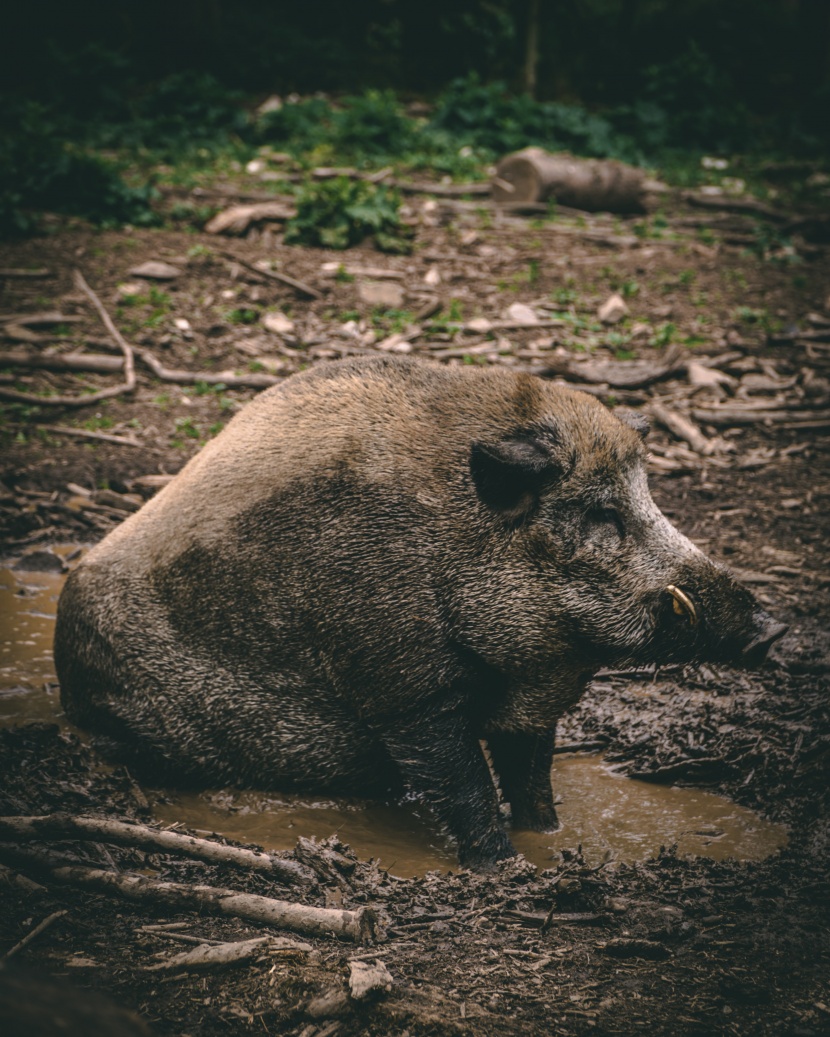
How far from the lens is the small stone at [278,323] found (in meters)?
9.48

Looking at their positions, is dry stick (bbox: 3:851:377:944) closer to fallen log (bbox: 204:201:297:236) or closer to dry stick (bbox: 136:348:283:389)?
dry stick (bbox: 136:348:283:389)

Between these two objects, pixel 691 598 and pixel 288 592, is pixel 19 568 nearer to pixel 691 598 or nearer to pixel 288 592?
pixel 288 592

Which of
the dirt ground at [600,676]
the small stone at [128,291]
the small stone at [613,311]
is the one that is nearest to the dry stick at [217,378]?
the dirt ground at [600,676]

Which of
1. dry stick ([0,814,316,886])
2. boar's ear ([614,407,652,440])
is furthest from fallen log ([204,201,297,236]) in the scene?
dry stick ([0,814,316,886])

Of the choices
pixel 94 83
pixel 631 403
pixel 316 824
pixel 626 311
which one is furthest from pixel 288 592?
pixel 94 83

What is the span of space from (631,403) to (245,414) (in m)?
4.57

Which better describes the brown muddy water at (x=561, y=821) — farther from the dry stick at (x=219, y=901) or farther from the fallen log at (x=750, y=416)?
the fallen log at (x=750, y=416)

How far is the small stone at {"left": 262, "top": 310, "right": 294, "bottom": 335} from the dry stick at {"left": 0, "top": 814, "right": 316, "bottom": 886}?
21.3 feet

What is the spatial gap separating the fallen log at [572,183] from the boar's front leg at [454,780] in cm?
1021

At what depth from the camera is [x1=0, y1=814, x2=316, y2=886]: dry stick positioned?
348 cm

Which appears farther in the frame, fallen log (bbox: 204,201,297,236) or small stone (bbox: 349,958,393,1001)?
fallen log (bbox: 204,201,297,236)

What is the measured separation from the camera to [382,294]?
10078 mm

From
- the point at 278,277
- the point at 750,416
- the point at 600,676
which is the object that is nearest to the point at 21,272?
the point at 278,277

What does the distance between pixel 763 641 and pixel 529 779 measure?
1.11 metres
